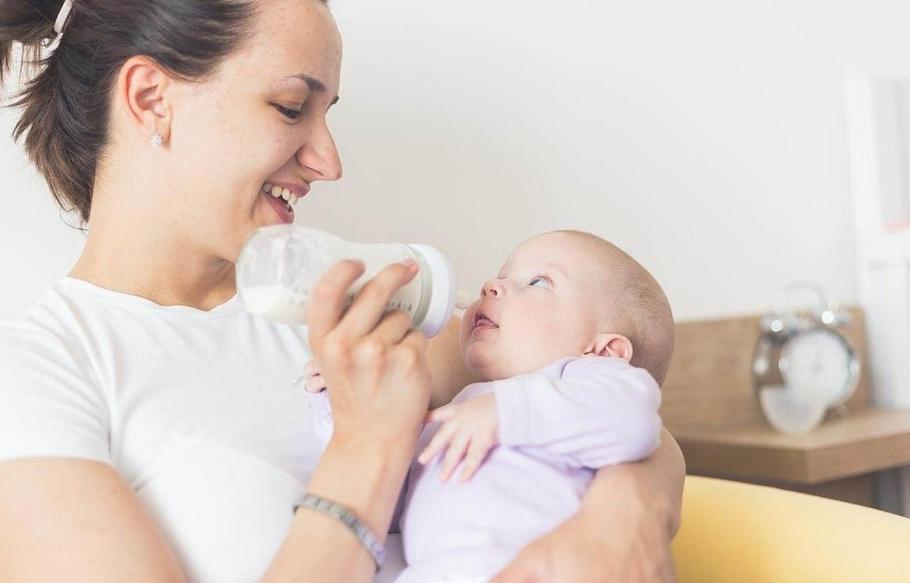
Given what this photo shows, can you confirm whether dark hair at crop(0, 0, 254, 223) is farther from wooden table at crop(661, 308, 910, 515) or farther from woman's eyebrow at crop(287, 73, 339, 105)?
wooden table at crop(661, 308, 910, 515)

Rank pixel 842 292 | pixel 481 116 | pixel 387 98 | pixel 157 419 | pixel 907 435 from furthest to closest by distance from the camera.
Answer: pixel 842 292 < pixel 907 435 < pixel 481 116 < pixel 387 98 < pixel 157 419

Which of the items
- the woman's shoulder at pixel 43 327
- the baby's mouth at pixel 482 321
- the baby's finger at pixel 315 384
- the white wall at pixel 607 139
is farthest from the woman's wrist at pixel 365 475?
the white wall at pixel 607 139

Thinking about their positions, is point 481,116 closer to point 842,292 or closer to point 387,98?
point 387,98

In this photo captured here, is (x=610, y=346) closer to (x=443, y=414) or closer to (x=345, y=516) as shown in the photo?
(x=443, y=414)

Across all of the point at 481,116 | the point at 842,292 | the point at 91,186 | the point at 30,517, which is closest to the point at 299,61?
the point at 91,186

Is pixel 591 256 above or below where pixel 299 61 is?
below

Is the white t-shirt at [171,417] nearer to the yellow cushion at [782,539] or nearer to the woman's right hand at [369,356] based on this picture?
the woman's right hand at [369,356]

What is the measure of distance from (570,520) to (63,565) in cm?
46

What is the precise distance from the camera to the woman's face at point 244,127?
119 centimetres

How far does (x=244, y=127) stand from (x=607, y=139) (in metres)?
1.10

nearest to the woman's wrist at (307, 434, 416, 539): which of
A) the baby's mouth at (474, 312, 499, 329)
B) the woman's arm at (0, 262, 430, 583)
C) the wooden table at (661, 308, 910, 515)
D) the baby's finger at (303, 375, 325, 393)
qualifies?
the woman's arm at (0, 262, 430, 583)

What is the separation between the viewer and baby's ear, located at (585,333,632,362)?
1.18 metres

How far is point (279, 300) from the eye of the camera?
38.1 inches

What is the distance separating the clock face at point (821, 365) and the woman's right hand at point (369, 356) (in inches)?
57.1
